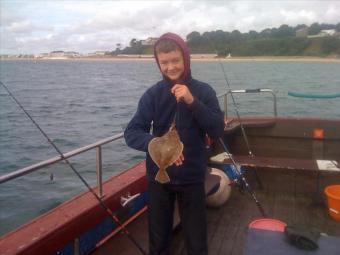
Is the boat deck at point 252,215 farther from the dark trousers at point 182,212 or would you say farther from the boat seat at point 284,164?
the dark trousers at point 182,212

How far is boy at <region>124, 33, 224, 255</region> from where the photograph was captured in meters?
2.85

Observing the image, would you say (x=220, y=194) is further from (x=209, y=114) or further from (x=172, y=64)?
(x=172, y=64)

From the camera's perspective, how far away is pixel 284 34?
87.5 metres

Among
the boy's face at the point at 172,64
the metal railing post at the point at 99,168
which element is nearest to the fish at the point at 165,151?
the boy's face at the point at 172,64

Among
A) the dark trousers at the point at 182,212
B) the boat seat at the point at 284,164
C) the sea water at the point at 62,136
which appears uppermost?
the dark trousers at the point at 182,212

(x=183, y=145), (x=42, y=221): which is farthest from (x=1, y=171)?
(x=183, y=145)

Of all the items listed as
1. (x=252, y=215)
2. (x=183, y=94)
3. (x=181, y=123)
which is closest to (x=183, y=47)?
(x=183, y=94)

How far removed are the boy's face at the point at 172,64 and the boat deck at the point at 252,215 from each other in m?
1.85

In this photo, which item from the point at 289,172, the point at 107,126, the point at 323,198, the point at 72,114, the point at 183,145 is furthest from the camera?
the point at 72,114

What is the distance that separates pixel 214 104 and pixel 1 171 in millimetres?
11950

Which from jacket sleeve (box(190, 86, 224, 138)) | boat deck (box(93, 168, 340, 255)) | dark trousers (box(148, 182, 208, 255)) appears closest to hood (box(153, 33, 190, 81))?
jacket sleeve (box(190, 86, 224, 138))

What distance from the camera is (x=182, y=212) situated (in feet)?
10.3

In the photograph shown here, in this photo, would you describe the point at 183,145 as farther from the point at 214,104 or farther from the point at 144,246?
the point at 144,246

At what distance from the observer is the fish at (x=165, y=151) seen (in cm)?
271
